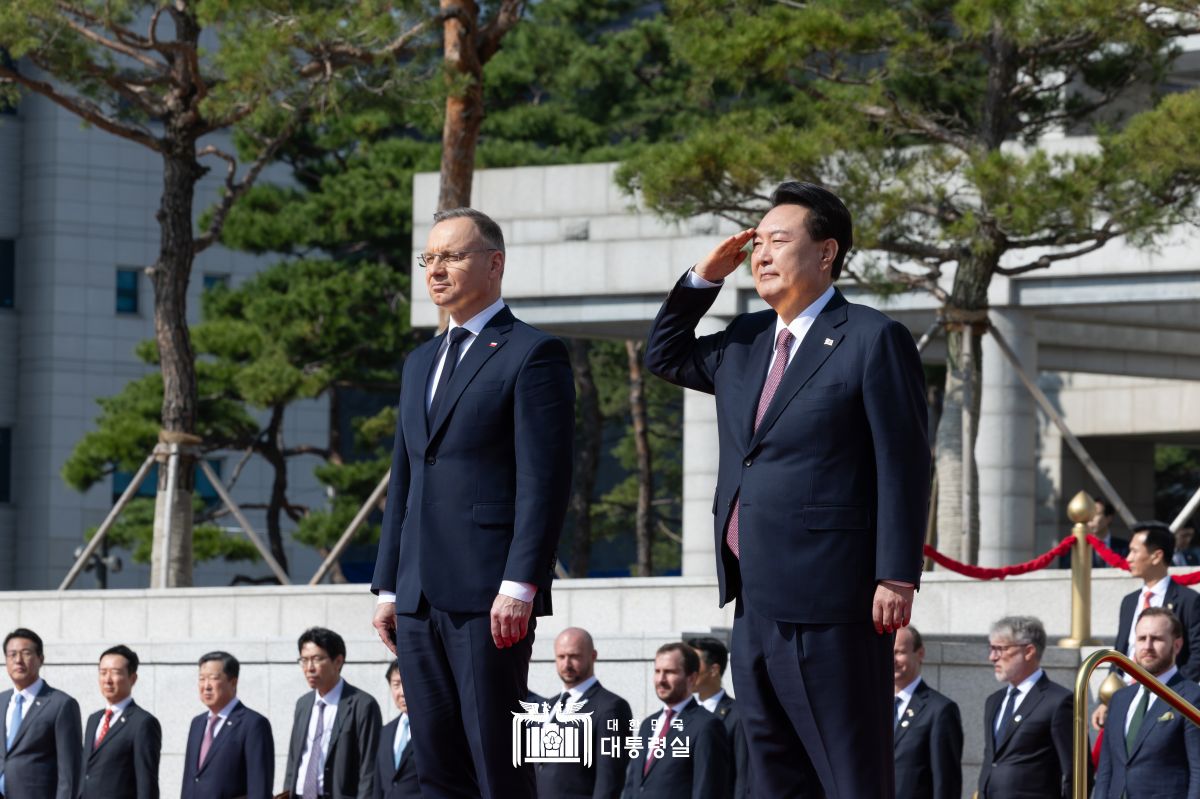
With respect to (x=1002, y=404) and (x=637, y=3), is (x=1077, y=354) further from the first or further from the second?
(x=637, y=3)

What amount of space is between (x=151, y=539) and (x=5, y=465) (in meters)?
9.74

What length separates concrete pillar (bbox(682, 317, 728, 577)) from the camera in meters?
21.5

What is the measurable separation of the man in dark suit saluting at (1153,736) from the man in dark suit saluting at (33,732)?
566cm

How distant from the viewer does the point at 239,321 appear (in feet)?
89.4

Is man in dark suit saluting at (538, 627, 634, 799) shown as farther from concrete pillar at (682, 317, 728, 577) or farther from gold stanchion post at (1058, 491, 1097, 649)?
concrete pillar at (682, 317, 728, 577)

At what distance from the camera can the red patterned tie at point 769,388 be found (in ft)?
17.7

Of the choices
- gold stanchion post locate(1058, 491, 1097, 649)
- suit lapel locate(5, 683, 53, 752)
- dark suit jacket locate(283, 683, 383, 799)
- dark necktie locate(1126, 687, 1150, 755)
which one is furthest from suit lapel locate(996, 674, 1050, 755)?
suit lapel locate(5, 683, 53, 752)

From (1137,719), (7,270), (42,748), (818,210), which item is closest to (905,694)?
(1137,719)

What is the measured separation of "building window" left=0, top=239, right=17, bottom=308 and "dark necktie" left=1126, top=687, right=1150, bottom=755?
101ft

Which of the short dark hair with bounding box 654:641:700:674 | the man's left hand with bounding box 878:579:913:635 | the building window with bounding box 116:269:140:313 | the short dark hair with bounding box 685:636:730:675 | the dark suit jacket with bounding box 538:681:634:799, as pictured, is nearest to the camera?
the man's left hand with bounding box 878:579:913:635

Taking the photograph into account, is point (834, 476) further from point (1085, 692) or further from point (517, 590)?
point (1085, 692)

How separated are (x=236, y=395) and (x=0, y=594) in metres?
9.06

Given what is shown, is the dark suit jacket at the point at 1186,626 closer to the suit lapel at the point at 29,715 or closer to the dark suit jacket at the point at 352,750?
the dark suit jacket at the point at 352,750

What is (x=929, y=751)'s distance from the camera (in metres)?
10.2
